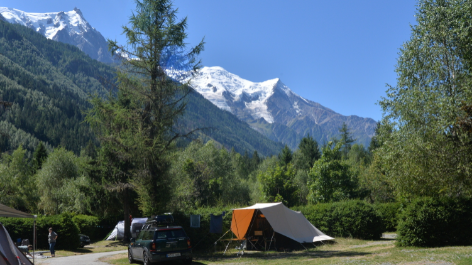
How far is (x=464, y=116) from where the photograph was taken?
17.0 m

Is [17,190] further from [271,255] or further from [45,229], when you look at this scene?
[271,255]

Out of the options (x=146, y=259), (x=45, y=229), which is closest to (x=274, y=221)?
(x=146, y=259)

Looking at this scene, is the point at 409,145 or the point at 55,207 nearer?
the point at 409,145

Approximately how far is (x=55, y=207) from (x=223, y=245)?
105 ft

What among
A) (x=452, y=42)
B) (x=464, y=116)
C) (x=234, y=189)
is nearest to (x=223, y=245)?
(x=464, y=116)

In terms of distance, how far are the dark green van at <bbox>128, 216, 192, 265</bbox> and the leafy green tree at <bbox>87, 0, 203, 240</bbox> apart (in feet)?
17.2

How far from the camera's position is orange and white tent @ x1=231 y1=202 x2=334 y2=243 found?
19984 mm

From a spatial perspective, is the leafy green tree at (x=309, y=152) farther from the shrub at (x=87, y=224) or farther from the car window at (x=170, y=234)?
the car window at (x=170, y=234)

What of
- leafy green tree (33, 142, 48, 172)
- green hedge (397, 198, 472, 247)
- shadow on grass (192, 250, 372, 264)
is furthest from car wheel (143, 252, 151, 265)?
leafy green tree (33, 142, 48, 172)

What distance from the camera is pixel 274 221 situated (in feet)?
65.7

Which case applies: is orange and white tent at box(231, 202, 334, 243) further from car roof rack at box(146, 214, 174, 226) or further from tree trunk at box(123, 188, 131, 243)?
tree trunk at box(123, 188, 131, 243)

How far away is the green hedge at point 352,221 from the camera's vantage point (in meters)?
23.9

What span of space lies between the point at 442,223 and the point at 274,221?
8.04m

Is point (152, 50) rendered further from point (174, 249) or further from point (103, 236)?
point (103, 236)
